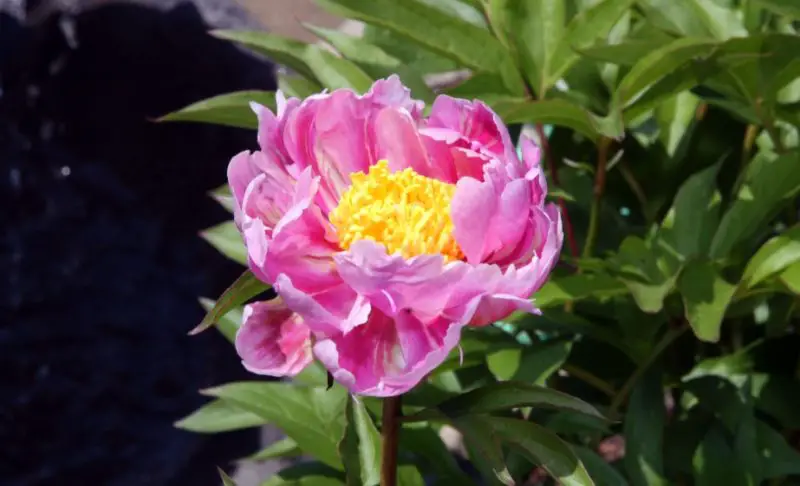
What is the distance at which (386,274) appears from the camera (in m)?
0.48

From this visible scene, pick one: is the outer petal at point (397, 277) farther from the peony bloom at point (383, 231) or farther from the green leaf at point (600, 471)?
the green leaf at point (600, 471)

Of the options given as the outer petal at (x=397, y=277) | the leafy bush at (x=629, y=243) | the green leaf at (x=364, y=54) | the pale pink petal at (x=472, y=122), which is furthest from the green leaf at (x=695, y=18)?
the outer petal at (x=397, y=277)

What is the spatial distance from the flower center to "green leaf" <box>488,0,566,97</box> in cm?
26

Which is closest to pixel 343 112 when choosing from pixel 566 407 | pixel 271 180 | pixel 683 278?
pixel 271 180

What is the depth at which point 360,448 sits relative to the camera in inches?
26.5

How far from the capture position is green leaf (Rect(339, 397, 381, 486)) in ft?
2.17

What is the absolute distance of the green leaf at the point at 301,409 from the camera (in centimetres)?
81

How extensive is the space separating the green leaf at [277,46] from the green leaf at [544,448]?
385 millimetres

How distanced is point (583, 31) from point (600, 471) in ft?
1.17

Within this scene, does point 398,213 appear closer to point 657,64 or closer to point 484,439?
point 484,439

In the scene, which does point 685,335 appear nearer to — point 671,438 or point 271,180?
point 671,438

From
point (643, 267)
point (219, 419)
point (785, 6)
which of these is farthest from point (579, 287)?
point (219, 419)

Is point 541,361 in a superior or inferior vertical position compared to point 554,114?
inferior

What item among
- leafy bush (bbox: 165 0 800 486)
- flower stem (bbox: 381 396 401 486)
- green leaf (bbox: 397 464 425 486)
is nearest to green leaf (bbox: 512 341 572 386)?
leafy bush (bbox: 165 0 800 486)
